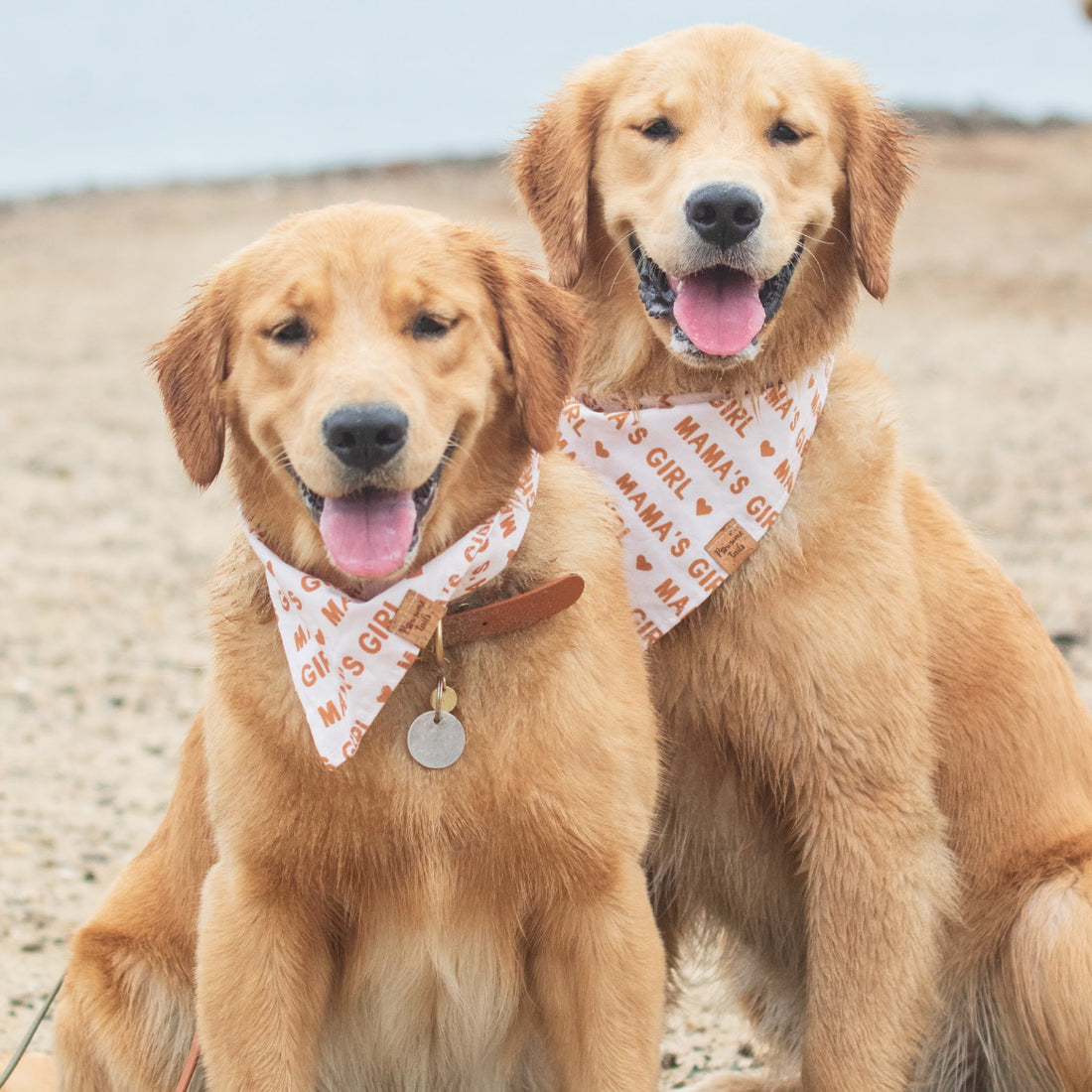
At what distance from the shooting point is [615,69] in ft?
11.8

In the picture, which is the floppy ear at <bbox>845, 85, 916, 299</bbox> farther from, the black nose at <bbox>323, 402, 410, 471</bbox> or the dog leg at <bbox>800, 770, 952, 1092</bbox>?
the black nose at <bbox>323, 402, 410, 471</bbox>

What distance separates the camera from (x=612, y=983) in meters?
2.85

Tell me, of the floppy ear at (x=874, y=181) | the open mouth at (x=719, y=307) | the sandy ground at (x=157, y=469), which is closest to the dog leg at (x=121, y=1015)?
the sandy ground at (x=157, y=469)

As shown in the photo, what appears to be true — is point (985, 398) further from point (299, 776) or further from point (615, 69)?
point (299, 776)

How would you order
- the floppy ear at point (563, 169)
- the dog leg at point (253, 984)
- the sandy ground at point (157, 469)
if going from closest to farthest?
1. the dog leg at point (253, 984)
2. the floppy ear at point (563, 169)
3. the sandy ground at point (157, 469)

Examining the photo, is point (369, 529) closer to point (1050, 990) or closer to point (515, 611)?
point (515, 611)

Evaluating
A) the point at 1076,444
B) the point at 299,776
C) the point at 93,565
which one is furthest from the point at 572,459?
the point at 1076,444

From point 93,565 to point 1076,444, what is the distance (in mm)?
6916

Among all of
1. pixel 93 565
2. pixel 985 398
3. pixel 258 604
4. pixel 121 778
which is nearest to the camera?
pixel 258 604

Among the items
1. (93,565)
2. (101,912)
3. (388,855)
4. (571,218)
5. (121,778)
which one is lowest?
(93,565)

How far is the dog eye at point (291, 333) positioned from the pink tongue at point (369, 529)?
330 millimetres

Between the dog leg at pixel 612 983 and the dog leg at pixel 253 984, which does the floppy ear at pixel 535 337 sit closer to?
the dog leg at pixel 612 983

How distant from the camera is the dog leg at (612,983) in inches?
112

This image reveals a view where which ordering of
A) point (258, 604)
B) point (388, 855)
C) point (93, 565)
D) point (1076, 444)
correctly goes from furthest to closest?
1. point (1076, 444)
2. point (93, 565)
3. point (258, 604)
4. point (388, 855)
